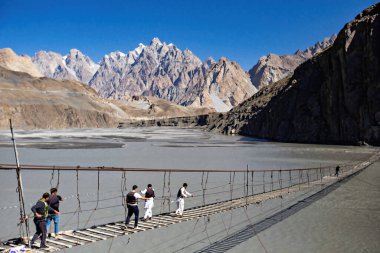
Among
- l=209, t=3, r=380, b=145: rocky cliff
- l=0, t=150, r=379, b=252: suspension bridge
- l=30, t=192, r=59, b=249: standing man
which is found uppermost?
l=209, t=3, r=380, b=145: rocky cliff

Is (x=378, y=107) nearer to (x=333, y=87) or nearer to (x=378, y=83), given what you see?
(x=378, y=83)

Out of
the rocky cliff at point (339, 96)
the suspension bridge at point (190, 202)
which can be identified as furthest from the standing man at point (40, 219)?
the rocky cliff at point (339, 96)

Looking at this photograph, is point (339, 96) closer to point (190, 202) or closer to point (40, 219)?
point (190, 202)

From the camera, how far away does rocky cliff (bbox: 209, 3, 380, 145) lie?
3516 inches

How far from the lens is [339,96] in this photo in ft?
327

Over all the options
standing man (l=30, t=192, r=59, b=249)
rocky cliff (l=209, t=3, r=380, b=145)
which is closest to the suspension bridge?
standing man (l=30, t=192, r=59, b=249)

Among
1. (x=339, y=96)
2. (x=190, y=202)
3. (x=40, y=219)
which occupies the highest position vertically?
(x=339, y=96)

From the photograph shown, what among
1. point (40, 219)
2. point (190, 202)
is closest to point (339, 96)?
point (190, 202)

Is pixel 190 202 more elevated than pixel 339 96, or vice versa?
pixel 339 96

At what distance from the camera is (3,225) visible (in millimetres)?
21172

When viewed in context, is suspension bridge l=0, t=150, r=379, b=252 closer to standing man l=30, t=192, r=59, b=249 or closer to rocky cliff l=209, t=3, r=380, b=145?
standing man l=30, t=192, r=59, b=249

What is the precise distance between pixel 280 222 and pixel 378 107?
243 feet

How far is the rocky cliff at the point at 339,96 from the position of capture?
89312 millimetres

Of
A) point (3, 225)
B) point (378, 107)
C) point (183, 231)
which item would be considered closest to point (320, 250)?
point (183, 231)
